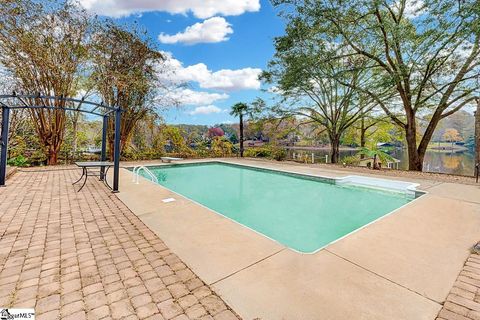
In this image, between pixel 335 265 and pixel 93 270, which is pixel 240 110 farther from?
pixel 93 270

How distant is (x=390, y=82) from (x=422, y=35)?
5.92 feet

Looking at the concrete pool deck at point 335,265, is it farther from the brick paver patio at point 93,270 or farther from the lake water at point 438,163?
the lake water at point 438,163

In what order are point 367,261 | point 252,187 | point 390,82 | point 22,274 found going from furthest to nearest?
point 390,82 → point 252,187 → point 367,261 → point 22,274

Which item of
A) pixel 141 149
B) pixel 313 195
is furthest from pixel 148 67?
pixel 313 195

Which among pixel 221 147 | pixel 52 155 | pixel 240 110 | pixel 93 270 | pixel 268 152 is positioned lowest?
pixel 93 270

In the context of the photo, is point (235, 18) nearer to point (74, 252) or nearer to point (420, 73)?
point (420, 73)

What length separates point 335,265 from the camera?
2314mm

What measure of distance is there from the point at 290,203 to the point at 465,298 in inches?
155

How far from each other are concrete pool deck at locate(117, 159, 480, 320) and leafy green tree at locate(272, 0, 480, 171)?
7480 millimetres

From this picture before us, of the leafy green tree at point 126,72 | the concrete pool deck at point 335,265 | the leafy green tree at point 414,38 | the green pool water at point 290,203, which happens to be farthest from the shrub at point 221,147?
the concrete pool deck at point 335,265

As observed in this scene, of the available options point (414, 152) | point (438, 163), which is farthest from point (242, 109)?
point (438, 163)

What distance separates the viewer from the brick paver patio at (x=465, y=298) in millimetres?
1626

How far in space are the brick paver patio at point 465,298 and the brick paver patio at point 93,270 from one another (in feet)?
5.18

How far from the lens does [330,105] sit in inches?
573
